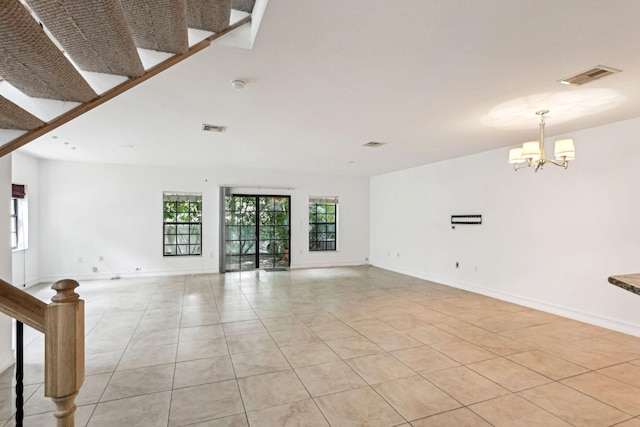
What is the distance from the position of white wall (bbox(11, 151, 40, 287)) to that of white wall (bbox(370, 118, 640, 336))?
7852 millimetres

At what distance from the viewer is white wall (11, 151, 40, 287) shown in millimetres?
5867

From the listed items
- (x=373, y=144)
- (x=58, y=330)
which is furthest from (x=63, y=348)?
(x=373, y=144)

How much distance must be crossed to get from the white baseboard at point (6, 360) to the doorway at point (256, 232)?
4890mm

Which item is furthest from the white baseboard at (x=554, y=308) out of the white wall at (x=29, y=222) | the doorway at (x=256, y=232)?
the white wall at (x=29, y=222)

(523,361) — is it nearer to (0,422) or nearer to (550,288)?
(550,288)

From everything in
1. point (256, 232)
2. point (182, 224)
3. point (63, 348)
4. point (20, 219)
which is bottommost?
point (256, 232)

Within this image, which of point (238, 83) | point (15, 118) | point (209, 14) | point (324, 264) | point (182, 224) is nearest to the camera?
point (15, 118)

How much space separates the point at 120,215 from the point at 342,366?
6411 mm

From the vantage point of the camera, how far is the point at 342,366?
3.00 metres

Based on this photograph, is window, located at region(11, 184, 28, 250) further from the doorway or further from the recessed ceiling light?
the recessed ceiling light

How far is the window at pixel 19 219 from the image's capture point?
235 inches

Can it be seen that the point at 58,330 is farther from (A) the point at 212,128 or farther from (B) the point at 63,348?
(A) the point at 212,128

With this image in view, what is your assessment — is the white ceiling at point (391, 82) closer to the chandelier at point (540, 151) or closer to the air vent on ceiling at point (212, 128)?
the air vent on ceiling at point (212, 128)

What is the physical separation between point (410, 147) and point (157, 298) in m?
4.99
